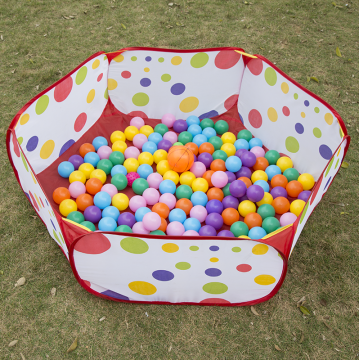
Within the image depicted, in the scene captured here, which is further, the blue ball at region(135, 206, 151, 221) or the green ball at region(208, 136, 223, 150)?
the green ball at region(208, 136, 223, 150)

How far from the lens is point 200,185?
230 centimetres

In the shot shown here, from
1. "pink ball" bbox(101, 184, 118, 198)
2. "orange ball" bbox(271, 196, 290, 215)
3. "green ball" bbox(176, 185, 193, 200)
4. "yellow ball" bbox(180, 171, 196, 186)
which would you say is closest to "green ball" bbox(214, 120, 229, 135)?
"yellow ball" bbox(180, 171, 196, 186)

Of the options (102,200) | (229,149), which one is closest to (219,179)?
(229,149)

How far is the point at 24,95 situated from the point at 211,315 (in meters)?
2.44

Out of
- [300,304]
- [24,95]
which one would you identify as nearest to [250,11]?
[24,95]

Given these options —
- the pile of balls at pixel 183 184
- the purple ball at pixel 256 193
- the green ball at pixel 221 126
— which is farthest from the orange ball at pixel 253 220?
→ the green ball at pixel 221 126

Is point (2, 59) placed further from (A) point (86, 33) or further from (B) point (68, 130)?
(B) point (68, 130)

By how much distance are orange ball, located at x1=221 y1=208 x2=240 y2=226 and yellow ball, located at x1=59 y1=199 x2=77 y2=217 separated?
3.13ft

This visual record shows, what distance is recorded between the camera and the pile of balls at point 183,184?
2104mm

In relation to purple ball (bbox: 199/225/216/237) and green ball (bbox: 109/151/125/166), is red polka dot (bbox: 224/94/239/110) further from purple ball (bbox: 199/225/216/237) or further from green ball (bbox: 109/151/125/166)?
purple ball (bbox: 199/225/216/237)

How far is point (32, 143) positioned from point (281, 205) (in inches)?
63.4

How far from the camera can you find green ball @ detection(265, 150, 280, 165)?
2.49 m

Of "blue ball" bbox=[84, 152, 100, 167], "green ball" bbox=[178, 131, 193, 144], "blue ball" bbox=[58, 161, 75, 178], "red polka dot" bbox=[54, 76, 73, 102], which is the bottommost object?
"green ball" bbox=[178, 131, 193, 144]

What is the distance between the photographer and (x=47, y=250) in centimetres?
210
